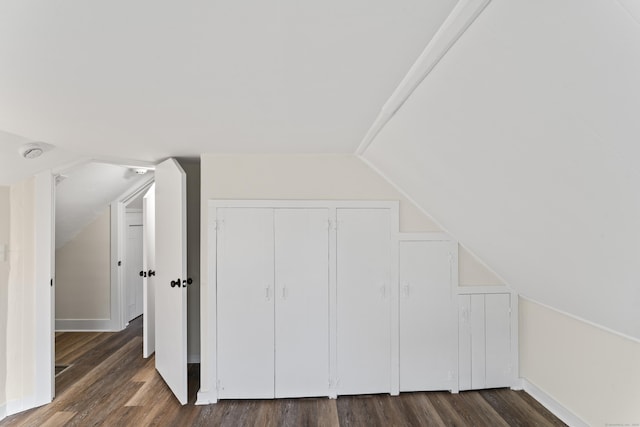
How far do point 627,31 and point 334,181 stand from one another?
2.32 metres

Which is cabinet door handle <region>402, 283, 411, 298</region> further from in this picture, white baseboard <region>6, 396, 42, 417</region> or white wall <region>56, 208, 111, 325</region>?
white wall <region>56, 208, 111, 325</region>

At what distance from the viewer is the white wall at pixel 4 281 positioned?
8.84ft

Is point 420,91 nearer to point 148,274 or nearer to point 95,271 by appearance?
point 148,274

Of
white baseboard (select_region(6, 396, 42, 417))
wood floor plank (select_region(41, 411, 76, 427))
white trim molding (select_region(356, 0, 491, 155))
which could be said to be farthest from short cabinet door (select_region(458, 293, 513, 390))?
white baseboard (select_region(6, 396, 42, 417))

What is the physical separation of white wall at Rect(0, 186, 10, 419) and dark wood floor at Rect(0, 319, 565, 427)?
0.95 ft

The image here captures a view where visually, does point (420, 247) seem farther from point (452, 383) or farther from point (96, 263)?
point (96, 263)

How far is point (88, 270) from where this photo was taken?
4578mm

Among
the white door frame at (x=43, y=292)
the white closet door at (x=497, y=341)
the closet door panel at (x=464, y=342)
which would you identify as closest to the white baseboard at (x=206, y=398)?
the white door frame at (x=43, y=292)

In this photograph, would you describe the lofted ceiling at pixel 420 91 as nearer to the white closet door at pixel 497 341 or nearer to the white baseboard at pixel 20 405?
the white closet door at pixel 497 341

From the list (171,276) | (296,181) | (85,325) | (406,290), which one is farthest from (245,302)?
(85,325)

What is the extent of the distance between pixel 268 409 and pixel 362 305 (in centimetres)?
111

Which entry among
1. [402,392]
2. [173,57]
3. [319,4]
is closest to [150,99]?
[173,57]

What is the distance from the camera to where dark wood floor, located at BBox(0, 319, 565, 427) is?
8.46 feet

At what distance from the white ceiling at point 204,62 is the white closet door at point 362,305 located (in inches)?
41.4
